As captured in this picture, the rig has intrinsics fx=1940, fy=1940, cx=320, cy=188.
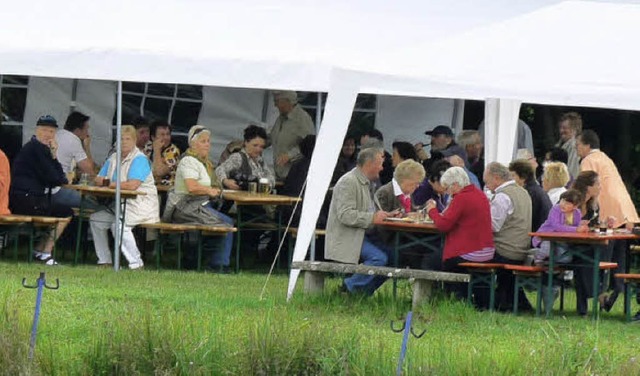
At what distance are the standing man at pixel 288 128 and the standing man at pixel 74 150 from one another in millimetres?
1993

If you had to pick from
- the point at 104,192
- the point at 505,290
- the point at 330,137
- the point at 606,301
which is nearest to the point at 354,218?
the point at 330,137

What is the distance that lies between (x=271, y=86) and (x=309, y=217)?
68.3 inches

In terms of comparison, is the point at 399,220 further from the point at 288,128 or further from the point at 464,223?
the point at 288,128

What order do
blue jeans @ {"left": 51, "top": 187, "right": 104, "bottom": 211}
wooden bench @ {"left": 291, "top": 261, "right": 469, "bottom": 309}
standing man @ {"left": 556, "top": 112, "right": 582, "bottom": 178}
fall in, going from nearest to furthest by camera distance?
wooden bench @ {"left": 291, "top": 261, "right": 469, "bottom": 309} < blue jeans @ {"left": 51, "top": 187, "right": 104, "bottom": 211} < standing man @ {"left": 556, "top": 112, "right": 582, "bottom": 178}

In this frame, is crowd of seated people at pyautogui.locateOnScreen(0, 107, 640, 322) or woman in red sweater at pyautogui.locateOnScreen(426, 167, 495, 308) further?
crowd of seated people at pyautogui.locateOnScreen(0, 107, 640, 322)

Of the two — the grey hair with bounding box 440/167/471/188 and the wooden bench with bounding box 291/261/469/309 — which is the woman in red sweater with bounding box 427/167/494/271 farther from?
the wooden bench with bounding box 291/261/469/309

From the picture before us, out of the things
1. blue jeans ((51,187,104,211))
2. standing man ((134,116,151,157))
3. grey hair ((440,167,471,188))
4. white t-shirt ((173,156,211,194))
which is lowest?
blue jeans ((51,187,104,211))

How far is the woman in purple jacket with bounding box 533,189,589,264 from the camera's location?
15078mm

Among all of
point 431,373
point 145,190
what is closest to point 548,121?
point 145,190

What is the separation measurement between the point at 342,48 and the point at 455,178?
7.50ft

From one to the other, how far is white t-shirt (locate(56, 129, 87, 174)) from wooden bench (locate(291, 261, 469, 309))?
5.09 m

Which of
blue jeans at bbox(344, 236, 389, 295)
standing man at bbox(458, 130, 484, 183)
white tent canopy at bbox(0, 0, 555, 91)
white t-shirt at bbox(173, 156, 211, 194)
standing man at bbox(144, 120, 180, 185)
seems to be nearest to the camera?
blue jeans at bbox(344, 236, 389, 295)

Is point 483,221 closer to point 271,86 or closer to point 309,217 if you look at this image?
point 309,217

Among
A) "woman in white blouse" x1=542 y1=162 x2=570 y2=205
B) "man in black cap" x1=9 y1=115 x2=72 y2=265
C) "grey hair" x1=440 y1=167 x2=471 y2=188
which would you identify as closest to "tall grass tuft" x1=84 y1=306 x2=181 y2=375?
"grey hair" x1=440 y1=167 x2=471 y2=188
